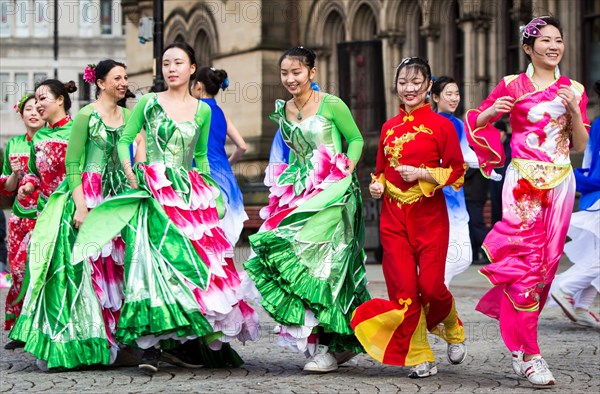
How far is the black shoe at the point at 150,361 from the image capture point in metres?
7.69

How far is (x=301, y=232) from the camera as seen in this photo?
7719 millimetres

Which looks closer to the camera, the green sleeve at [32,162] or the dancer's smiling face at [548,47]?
the dancer's smiling face at [548,47]

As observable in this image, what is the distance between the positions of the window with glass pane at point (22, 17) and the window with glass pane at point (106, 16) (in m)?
3.77

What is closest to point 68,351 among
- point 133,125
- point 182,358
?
point 182,358

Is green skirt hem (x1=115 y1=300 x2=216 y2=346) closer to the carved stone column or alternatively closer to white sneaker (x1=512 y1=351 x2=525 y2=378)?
white sneaker (x1=512 y1=351 x2=525 y2=378)

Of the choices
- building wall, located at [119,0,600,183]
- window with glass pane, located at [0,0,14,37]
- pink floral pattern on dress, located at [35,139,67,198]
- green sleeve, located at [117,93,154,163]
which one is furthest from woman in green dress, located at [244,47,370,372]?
window with glass pane, located at [0,0,14,37]

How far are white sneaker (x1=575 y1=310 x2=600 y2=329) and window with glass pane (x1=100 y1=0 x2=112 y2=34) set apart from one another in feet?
187

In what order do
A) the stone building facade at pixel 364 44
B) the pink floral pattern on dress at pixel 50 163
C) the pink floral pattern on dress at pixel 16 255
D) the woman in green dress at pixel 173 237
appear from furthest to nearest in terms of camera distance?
the stone building facade at pixel 364 44 < the pink floral pattern on dress at pixel 16 255 < the pink floral pattern on dress at pixel 50 163 < the woman in green dress at pixel 173 237

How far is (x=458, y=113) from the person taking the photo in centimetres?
2322

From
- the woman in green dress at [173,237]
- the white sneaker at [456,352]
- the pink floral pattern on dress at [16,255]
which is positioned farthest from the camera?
the pink floral pattern on dress at [16,255]

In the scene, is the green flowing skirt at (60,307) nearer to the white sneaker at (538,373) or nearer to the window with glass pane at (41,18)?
the white sneaker at (538,373)

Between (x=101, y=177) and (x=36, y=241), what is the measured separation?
0.60 m

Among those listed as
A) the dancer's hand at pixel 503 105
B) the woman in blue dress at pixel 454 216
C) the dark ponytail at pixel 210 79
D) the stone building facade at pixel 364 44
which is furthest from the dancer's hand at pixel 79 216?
the stone building facade at pixel 364 44

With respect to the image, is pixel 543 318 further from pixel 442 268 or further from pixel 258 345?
pixel 442 268
